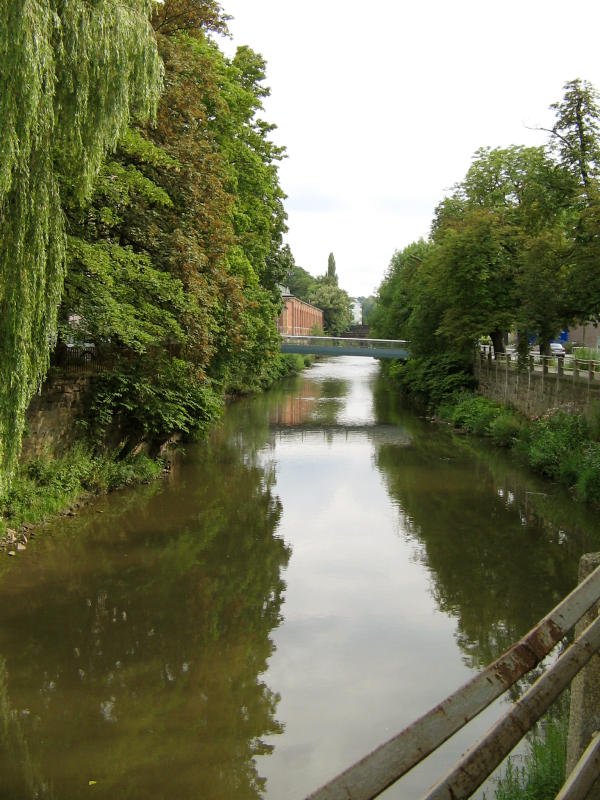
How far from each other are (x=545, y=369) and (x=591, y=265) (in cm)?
690

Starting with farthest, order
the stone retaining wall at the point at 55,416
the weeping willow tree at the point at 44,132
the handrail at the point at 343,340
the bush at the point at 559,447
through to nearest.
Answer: the handrail at the point at 343,340 → the bush at the point at 559,447 → the stone retaining wall at the point at 55,416 → the weeping willow tree at the point at 44,132

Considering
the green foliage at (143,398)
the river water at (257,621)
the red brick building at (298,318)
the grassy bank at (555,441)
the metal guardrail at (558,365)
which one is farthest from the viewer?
the red brick building at (298,318)

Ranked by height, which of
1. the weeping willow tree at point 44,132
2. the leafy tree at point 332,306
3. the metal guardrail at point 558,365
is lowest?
the metal guardrail at point 558,365

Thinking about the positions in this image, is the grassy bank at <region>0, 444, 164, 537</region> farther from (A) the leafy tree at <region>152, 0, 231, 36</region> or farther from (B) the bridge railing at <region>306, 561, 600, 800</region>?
(B) the bridge railing at <region>306, 561, 600, 800</region>

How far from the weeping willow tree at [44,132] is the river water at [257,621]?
9.26ft

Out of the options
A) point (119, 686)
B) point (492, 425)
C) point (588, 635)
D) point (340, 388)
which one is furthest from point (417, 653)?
point (340, 388)

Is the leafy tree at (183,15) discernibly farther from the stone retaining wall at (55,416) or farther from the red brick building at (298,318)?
the red brick building at (298,318)

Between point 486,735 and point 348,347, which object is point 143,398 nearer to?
point 486,735

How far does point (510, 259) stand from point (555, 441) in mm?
11874

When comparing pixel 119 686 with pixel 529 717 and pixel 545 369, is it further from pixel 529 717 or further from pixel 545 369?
pixel 545 369

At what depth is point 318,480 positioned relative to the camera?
20625mm

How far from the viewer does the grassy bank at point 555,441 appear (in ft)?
57.8

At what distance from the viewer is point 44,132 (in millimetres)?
9008

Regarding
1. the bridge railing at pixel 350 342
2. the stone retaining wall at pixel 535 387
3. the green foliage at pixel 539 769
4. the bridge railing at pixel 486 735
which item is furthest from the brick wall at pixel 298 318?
the bridge railing at pixel 486 735
